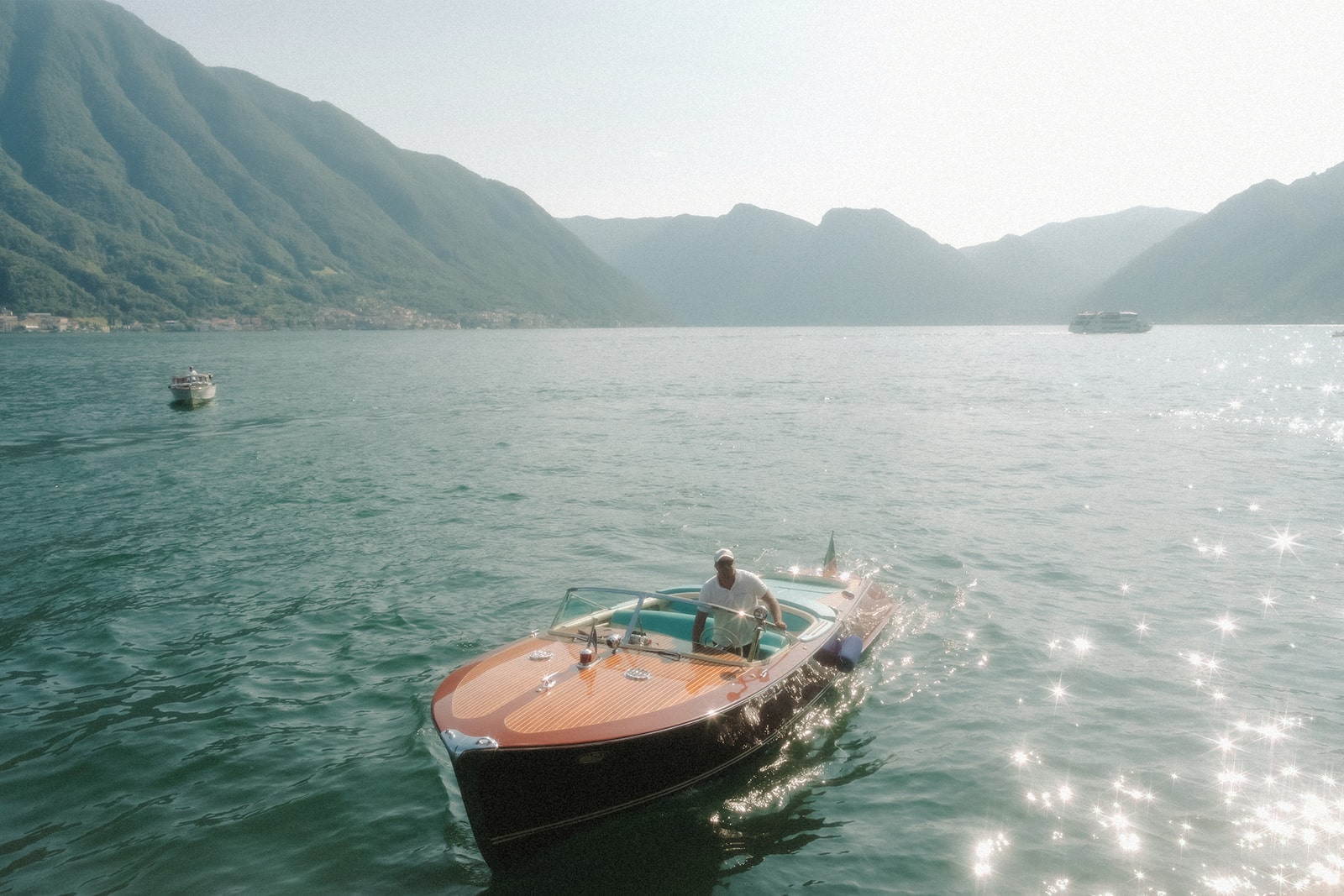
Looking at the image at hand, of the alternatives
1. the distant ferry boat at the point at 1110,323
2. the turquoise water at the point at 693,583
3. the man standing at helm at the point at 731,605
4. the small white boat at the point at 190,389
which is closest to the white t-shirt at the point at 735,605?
the man standing at helm at the point at 731,605

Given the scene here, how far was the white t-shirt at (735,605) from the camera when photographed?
10.8 metres

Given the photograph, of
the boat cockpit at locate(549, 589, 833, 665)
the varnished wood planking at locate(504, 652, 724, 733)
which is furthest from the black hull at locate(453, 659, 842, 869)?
the boat cockpit at locate(549, 589, 833, 665)

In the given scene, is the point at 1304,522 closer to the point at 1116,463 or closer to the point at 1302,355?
the point at 1116,463

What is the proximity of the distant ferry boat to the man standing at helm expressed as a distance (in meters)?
197

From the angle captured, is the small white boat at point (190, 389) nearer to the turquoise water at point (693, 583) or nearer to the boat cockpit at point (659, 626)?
the turquoise water at point (693, 583)

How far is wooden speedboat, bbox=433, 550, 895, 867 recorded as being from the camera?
7.89 metres

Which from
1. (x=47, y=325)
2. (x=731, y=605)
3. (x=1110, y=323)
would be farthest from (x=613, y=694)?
(x=1110, y=323)

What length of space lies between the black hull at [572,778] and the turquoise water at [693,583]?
16.5 inches

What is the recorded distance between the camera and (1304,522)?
22109mm

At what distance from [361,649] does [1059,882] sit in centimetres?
1091

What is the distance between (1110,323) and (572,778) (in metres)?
206

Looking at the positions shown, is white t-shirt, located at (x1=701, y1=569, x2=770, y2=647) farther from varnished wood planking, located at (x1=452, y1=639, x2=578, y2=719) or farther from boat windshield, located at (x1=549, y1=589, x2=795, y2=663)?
varnished wood planking, located at (x1=452, y1=639, x2=578, y2=719)

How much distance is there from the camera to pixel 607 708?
8.71m

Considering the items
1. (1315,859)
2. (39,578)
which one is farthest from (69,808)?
(1315,859)
